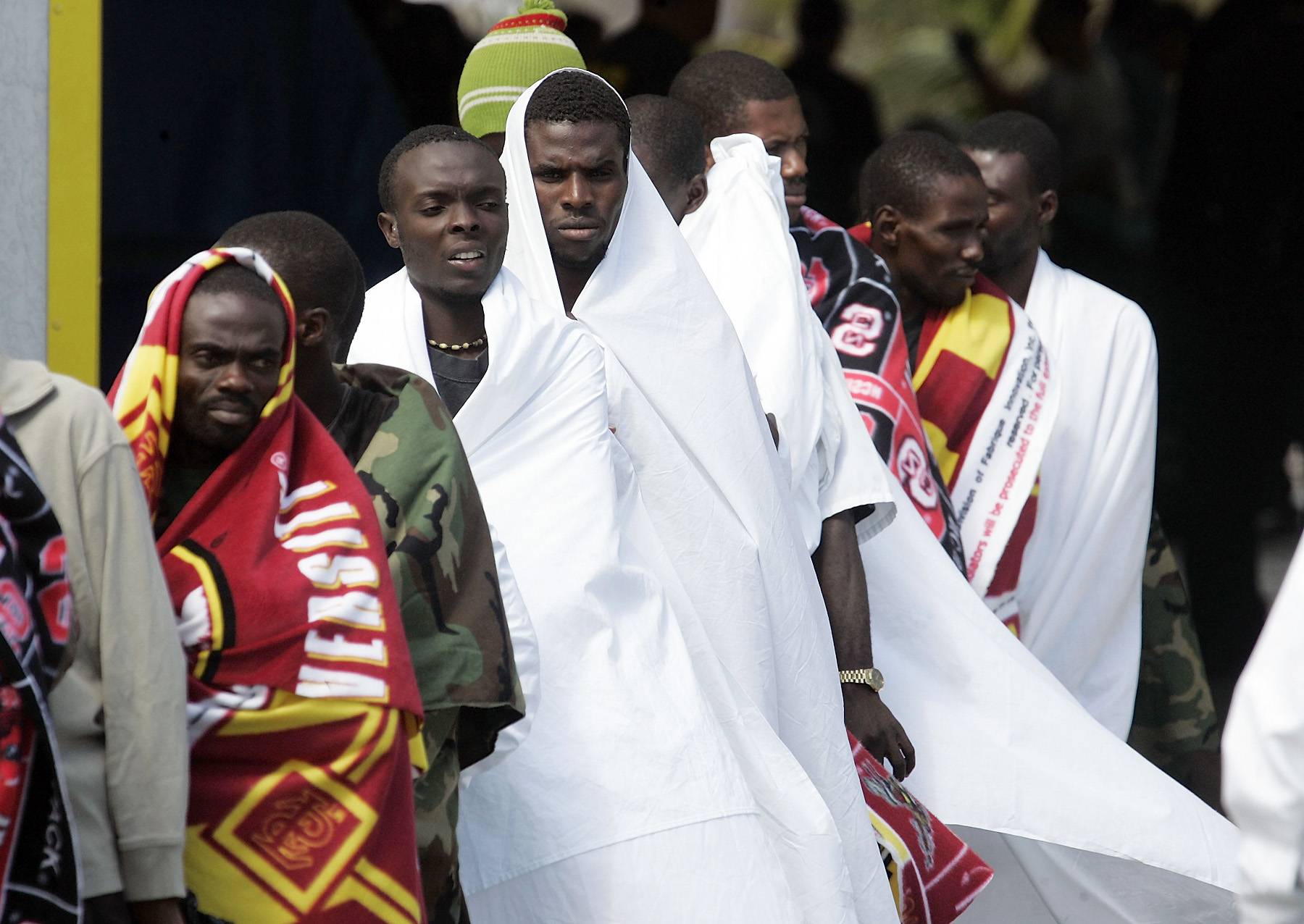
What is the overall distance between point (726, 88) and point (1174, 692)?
1947 mm

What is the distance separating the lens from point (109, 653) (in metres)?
2.50

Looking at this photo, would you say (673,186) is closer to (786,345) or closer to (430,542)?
(786,345)

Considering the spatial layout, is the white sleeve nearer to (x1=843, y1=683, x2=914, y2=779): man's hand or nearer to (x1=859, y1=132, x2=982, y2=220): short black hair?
(x1=843, y1=683, x2=914, y2=779): man's hand

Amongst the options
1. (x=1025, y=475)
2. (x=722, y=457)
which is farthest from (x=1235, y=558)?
(x=722, y=457)

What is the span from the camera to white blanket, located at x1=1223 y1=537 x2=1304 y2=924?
2230mm

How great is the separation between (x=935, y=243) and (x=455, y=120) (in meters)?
1.46

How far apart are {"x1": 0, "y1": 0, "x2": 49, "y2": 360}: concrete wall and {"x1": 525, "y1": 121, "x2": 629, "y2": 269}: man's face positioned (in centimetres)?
121

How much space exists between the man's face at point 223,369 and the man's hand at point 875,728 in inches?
73.1

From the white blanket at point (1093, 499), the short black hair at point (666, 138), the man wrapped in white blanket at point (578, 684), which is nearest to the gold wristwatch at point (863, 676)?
the man wrapped in white blanket at point (578, 684)

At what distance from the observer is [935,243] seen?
194 inches

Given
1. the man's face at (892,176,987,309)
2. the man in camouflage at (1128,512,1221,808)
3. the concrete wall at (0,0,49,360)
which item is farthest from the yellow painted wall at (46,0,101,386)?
the man in camouflage at (1128,512,1221,808)

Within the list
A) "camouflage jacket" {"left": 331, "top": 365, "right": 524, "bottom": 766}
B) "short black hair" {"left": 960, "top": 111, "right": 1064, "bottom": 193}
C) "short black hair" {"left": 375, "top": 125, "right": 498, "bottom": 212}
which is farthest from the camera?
"short black hair" {"left": 960, "top": 111, "right": 1064, "bottom": 193}

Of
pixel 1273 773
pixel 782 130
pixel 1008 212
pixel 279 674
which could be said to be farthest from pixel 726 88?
pixel 1273 773

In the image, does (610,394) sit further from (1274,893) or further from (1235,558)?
(1235,558)
